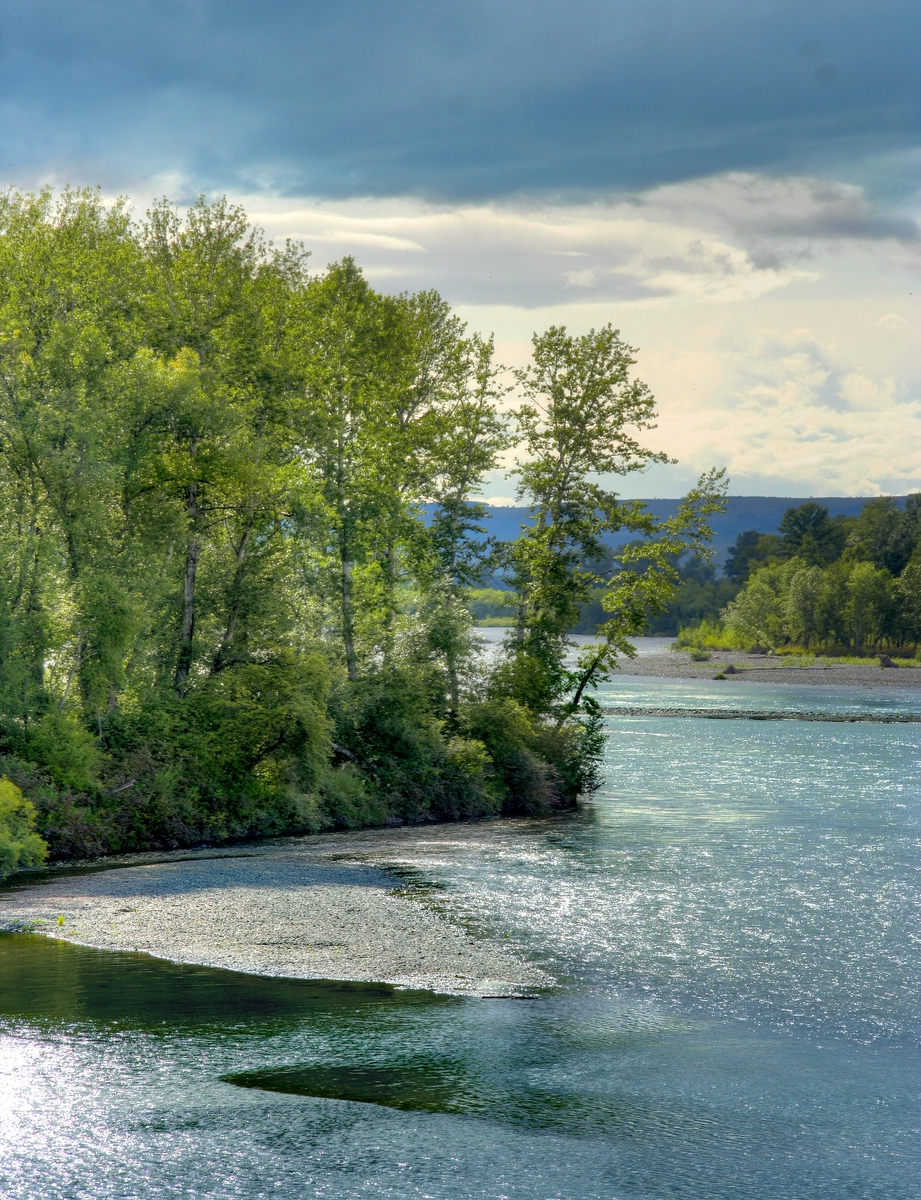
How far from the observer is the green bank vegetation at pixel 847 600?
6388 inches

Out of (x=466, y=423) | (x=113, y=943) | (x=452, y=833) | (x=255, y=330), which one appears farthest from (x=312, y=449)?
(x=113, y=943)

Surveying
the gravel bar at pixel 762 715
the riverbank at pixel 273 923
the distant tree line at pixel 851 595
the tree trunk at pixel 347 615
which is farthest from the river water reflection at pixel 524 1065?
the distant tree line at pixel 851 595

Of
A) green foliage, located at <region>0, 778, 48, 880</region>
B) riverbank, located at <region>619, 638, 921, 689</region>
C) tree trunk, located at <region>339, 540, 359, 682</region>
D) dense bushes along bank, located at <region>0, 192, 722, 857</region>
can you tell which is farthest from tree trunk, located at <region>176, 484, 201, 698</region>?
riverbank, located at <region>619, 638, 921, 689</region>

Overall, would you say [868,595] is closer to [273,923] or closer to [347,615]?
[347,615]

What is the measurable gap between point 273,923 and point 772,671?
131 m

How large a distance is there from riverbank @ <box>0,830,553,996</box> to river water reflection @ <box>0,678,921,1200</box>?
827 mm

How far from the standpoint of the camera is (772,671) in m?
144

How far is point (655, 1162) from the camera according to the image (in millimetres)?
11477

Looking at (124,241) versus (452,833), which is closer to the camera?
(452,833)

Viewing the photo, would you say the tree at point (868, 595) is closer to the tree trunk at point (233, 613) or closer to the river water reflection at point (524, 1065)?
the tree trunk at point (233, 613)

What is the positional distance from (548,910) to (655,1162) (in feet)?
42.0

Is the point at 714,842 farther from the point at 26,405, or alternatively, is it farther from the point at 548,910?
the point at 26,405

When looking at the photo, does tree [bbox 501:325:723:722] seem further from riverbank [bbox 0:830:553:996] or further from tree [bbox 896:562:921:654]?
tree [bbox 896:562:921:654]

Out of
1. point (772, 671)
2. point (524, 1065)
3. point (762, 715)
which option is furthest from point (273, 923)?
point (772, 671)
